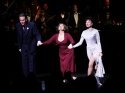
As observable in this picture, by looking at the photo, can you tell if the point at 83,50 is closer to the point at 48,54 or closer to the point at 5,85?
the point at 48,54

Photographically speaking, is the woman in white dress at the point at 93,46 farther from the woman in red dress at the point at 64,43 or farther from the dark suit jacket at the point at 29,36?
the dark suit jacket at the point at 29,36

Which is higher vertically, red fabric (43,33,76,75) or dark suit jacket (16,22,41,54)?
dark suit jacket (16,22,41,54)

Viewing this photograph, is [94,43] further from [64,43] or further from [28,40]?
[28,40]

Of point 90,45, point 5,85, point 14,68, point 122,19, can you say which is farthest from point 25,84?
point 122,19

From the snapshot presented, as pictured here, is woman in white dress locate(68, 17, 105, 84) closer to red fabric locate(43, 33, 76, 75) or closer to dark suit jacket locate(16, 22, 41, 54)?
red fabric locate(43, 33, 76, 75)

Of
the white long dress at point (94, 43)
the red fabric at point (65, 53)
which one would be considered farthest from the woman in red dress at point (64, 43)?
the white long dress at point (94, 43)

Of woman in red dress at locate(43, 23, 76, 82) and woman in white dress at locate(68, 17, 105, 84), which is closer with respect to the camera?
woman in white dress at locate(68, 17, 105, 84)

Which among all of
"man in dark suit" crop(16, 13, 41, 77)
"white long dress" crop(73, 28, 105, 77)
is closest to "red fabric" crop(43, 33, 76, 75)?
"white long dress" crop(73, 28, 105, 77)

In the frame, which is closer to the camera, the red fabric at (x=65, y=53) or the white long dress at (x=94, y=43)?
the white long dress at (x=94, y=43)

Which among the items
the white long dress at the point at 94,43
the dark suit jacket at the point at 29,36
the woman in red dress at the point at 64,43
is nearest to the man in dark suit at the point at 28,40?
the dark suit jacket at the point at 29,36

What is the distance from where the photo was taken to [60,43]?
31.7 feet

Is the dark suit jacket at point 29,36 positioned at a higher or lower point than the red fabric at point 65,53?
higher

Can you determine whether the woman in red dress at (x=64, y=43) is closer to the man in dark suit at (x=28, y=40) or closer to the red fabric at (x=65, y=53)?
the red fabric at (x=65, y=53)

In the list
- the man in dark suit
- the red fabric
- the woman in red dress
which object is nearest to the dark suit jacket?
the man in dark suit
